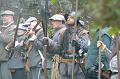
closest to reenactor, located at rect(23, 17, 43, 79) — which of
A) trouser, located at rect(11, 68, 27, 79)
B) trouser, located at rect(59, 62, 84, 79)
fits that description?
trouser, located at rect(11, 68, 27, 79)

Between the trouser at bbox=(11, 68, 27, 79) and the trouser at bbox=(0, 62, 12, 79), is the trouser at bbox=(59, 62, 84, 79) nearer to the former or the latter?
the trouser at bbox=(11, 68, 27, 79)

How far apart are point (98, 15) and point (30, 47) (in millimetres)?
6265

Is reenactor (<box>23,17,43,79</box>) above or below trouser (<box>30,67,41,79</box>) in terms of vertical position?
above

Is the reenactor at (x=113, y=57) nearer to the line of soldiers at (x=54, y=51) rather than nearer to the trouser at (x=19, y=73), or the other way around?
the line of soldiers at (x=54, y=51)

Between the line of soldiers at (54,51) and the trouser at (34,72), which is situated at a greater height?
the line of soldiers at (54,51)

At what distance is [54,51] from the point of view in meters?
6.58

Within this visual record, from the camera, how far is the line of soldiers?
5.73 m

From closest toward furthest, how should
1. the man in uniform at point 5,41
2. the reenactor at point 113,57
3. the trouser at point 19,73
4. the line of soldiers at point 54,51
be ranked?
1. the reenactor at point 113,57
2. the line of soldiers at point 54,51
3. the man in uniform at point 5,41
4. the trouser at point 19,73

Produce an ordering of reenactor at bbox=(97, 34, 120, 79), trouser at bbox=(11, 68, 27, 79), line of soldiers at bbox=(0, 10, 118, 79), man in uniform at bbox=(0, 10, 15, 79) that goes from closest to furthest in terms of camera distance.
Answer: reenactor at bbox=(97, 34, 120, 79) < line of soldiers at bbox=(0, 10, 118, 79) < man in uniform at bbox=(0, 10, 15, 79) < trouser at bbox=(11, 68, 27, 79)

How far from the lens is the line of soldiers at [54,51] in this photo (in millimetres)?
5733

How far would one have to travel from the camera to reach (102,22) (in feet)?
3.81

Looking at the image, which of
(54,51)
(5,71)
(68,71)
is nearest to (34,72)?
(5,71)

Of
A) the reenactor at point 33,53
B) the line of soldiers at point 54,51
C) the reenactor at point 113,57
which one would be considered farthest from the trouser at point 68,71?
the reenactor at point 113,57

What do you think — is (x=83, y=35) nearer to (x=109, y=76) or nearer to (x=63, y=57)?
(x=63, y=57)
